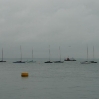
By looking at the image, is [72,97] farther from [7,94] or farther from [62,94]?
[7,94]

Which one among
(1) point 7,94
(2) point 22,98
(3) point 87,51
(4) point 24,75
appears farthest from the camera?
(3) point 87,51

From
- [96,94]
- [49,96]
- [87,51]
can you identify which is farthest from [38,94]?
[87,51]

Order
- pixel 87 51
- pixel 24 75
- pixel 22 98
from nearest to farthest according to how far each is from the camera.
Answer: pixel 22 98 < pixel 24 75 < pixel 87 51

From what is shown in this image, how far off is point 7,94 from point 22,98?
11.9 feet

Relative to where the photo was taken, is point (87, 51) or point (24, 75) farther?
point (87, 51)

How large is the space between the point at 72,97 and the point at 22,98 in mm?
6191

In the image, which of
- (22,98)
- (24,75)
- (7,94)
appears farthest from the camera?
(24,75)

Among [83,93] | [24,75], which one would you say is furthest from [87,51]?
[83,93]

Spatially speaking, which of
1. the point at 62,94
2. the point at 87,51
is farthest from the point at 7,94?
the point at 87,51

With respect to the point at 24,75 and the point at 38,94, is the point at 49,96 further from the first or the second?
the point at 24,75

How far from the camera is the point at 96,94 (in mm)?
34875

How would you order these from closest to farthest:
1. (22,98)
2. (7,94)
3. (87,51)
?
1. (22,98)
2. (7,94)
3. (87,51)

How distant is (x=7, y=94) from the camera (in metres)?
34.7

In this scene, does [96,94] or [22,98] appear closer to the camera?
[22,98]
